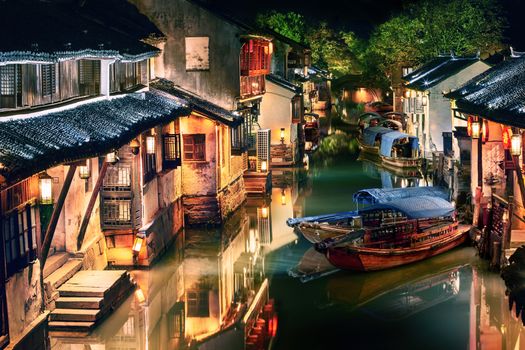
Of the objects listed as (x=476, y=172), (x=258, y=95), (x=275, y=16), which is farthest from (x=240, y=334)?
(x=275, y=16)

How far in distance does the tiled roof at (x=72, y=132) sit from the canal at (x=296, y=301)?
16.9ft

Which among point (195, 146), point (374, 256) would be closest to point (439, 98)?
point (195, 146)

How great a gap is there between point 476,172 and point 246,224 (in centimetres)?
1075

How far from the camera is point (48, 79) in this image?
29422mm

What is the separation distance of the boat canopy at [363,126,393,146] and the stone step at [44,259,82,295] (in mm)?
46350

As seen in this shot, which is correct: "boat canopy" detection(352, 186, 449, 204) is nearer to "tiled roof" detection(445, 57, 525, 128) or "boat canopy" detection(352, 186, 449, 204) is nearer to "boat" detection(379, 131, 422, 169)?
"tiled roof" detection(445, 57, 525, 128)

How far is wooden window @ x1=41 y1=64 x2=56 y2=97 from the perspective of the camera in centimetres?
2875

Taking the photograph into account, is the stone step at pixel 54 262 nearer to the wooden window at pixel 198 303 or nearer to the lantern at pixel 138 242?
the wooden window at pixel 198 303

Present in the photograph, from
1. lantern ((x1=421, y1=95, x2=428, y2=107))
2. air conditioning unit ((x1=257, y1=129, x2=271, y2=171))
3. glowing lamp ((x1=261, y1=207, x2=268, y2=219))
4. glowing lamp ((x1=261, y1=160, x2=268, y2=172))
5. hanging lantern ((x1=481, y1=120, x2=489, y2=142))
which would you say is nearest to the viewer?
hanging lantern ((x1=481, y1=120, x2=489, y2=142))

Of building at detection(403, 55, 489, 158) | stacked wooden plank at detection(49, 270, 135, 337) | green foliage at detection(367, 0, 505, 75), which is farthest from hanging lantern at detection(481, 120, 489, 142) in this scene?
green foliage at detection(367, 0, 505, 75)

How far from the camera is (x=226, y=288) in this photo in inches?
1355

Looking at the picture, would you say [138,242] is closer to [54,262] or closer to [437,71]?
[54,262]

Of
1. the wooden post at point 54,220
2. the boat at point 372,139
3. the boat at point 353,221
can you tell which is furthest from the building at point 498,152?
the boat at point 372,139

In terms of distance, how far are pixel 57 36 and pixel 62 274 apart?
6.86 meters
